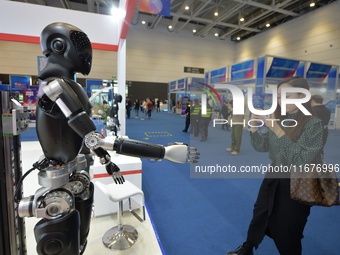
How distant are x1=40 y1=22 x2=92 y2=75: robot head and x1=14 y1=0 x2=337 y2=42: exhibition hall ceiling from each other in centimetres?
1269

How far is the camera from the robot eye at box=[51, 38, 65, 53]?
0.96 metres

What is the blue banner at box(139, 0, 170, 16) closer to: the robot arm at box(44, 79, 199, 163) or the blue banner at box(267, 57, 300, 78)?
the robot arm at box(44, 79, 199, 163)

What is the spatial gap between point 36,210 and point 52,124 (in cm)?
39

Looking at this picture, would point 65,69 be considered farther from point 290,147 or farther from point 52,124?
point 290,147

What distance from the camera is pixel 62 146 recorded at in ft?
3.09

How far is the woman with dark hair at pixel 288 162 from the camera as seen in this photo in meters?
1.21

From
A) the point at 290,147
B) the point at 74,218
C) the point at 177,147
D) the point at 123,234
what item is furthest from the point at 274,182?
the point at 123,234

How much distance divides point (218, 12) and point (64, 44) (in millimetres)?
15371

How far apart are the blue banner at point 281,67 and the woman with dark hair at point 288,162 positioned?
581 centimetres

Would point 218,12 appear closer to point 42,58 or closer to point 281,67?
point 281,67

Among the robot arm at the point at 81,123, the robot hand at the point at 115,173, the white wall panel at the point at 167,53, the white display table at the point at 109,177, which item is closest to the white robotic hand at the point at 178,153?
the robot arm at the point at 81,123

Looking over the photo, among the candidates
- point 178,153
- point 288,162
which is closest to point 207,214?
point 288,162

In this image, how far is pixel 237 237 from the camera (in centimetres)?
206

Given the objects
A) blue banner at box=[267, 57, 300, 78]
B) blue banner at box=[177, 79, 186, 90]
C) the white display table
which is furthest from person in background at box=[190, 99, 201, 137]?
blue banner at box=[177, 79, 186, 90]
